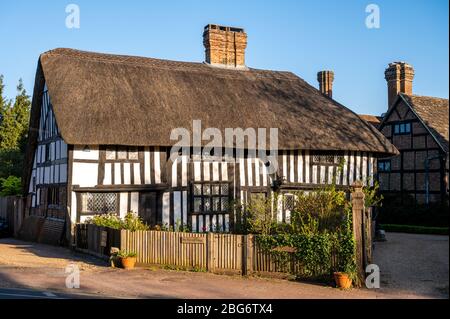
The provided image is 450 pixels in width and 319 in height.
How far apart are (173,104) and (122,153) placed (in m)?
3.22

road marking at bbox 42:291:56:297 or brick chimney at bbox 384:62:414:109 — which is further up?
brick chimney at bbox 384:62:414:109

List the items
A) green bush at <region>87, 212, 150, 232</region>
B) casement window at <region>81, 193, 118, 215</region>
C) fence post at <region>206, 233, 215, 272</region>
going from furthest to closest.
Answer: casement window at <region>81, 193, 118, 215</region>, green bush at <region>87, 212, 150, 232</region>, fence post at <region>206, 233, 215, 272</region>

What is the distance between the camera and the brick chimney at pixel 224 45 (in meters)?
27.1

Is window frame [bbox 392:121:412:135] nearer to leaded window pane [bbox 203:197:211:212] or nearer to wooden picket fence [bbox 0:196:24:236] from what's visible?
leaded window pane [bbox 203:197:211:212]

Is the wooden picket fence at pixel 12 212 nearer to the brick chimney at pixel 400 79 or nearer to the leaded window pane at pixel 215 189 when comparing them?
the leaded window pane at pixel 215 189

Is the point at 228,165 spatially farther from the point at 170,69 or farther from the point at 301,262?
the point at 301,262

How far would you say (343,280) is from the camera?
1222 centimetres

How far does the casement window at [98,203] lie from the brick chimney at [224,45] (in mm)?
10405

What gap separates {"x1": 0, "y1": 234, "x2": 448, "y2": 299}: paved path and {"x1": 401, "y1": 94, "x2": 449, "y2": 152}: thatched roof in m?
15.2

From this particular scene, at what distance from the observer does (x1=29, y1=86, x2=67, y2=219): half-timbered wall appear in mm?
20109

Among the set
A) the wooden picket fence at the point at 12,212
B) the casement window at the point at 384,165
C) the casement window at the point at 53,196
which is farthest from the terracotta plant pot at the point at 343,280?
the casement window at the point at 384,165

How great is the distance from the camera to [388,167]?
1262 inches

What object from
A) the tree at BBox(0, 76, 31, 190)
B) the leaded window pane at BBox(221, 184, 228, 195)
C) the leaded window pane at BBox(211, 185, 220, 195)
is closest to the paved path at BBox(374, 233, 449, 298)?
the leaded window pane at BBox(221, 184, 228, 195)
